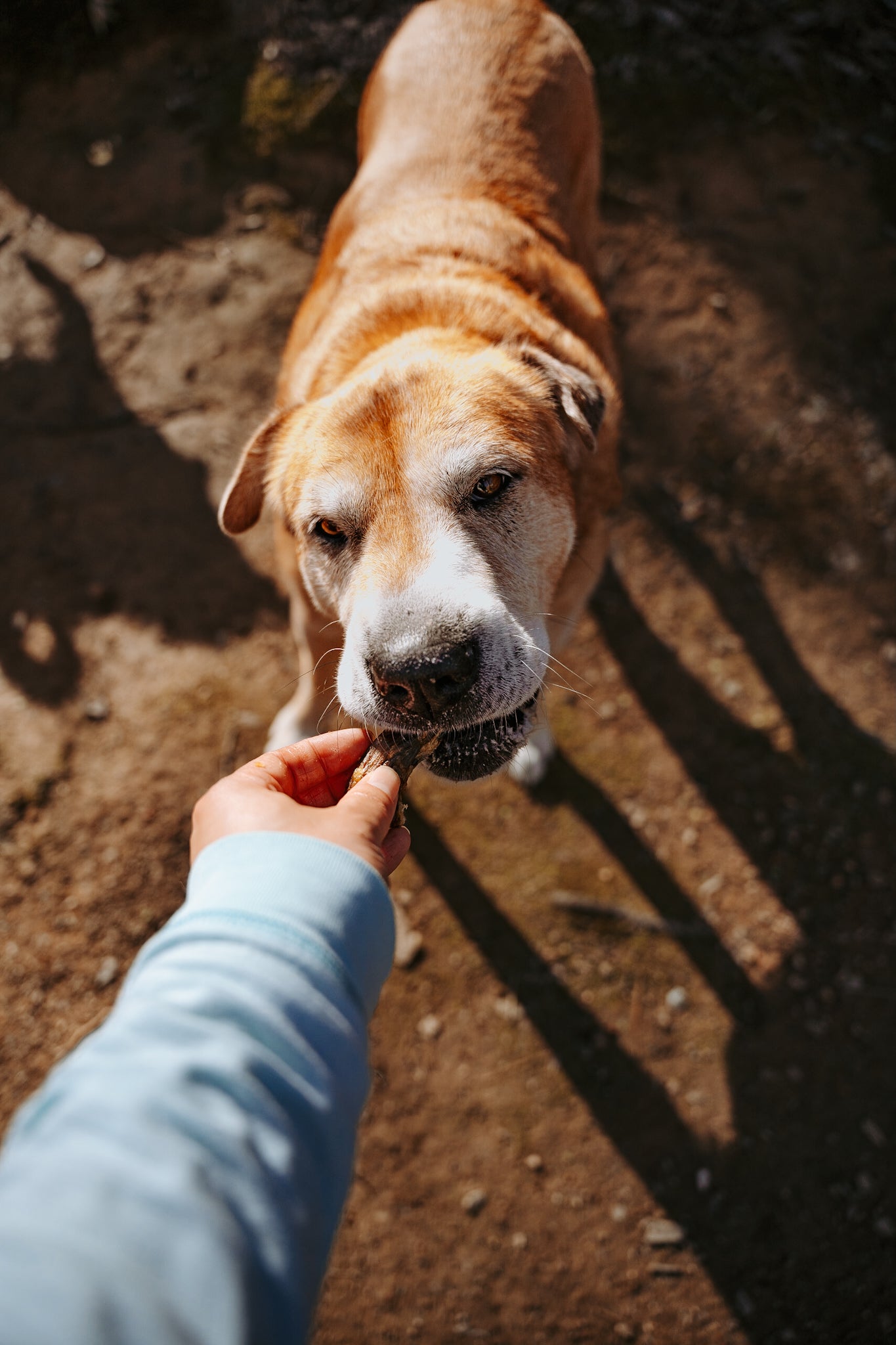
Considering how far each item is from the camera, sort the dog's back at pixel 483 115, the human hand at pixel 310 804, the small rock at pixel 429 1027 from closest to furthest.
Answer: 1. the human hand at pixel 310 804
2. the dog's back at pixel 483 115
3. the small rock at pixel 429 1027

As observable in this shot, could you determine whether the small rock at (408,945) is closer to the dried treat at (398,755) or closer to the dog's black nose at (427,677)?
the dried treat at (398,755)

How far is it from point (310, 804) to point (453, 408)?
4.13 ft

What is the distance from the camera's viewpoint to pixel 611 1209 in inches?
124

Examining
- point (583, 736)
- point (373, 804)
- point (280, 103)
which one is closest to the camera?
point (373, 804)

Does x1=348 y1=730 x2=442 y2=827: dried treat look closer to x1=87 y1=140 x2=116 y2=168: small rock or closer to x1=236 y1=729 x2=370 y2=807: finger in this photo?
x1=236 y1=729 x2=370 y2=807: finger

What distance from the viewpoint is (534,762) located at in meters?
3.70

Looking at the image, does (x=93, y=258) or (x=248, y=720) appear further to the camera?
(x=93, y=258)

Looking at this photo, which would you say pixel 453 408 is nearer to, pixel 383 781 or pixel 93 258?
pixel 383 781

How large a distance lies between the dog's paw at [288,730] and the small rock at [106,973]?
1.24 m

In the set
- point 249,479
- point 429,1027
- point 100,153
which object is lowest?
point 429,1027

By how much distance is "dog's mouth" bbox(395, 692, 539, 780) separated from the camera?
2.16 meters

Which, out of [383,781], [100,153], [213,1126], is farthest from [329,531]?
[100,153]

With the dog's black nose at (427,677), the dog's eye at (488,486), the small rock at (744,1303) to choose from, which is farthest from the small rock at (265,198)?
the small rock at (744,1303)

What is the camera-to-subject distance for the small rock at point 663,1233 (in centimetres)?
311
